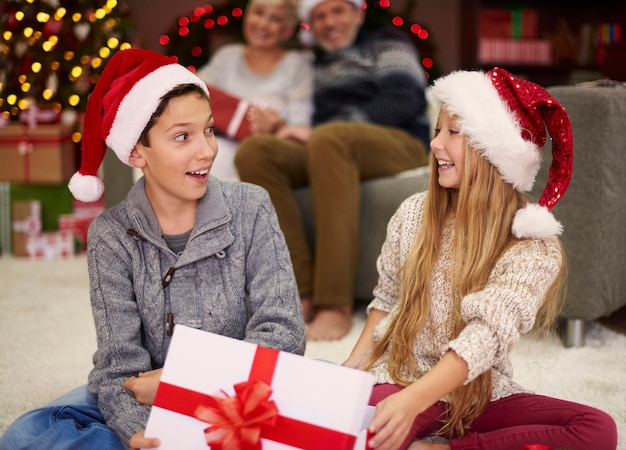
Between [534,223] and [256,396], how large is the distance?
49 centimetres

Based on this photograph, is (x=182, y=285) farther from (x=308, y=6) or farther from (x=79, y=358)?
(x=308, y=6)

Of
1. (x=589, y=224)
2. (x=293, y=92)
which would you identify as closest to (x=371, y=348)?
(x=589, y=224)

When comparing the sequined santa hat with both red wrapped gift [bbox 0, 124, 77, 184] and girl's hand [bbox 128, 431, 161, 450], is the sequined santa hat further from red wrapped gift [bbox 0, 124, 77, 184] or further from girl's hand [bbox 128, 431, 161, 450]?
red wrapped gift [bbox 0, 124, 77, 184]

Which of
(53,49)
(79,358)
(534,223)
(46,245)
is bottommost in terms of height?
(46,245)

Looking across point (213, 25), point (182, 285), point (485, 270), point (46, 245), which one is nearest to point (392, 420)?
point (485, 270)

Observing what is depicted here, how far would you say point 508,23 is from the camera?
4238 millimetres

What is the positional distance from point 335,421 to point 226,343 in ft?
0.59

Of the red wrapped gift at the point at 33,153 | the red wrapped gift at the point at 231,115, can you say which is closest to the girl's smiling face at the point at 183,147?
the red wrapped gift at the point at 231,115

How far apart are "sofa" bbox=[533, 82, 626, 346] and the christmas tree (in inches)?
94.8

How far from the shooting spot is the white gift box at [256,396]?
94 centimetres

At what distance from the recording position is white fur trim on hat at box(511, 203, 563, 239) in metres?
1.14

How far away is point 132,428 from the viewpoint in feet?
3.62

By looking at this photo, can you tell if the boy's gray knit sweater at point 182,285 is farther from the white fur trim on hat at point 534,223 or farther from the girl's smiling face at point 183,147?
the white fur trim on hat at point 534,223

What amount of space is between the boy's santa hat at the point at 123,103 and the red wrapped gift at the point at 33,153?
203 cm
